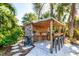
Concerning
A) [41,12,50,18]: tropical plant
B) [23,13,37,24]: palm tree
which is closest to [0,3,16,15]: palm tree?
[23,13,37,24]: palm tree

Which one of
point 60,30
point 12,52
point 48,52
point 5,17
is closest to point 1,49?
point 12,52

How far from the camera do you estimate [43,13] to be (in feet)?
7.32

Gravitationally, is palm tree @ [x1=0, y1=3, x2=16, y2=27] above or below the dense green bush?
above

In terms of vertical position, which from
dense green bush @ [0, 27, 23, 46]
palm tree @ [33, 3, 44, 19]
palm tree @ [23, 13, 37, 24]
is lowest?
dense green bush @ [0, 27, 23, 46]

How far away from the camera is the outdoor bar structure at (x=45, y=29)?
2.19 m

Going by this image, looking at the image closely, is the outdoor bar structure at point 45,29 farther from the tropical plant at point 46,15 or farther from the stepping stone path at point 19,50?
the stepping stone path at point 19,50

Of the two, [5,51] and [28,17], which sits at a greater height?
[28,17]

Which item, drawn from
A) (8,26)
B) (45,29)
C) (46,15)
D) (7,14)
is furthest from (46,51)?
(7,14)

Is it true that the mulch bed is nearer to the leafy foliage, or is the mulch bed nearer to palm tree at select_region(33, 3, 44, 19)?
the leafy foliage

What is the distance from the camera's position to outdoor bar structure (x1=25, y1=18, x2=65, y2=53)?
7.19ft

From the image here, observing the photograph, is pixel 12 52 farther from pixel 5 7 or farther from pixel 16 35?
pixel 5 7

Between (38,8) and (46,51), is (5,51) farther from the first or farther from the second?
(38,8)

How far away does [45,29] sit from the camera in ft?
7.25

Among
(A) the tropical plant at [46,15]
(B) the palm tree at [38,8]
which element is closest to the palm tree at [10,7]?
(B) the palm tree at [38,8]
